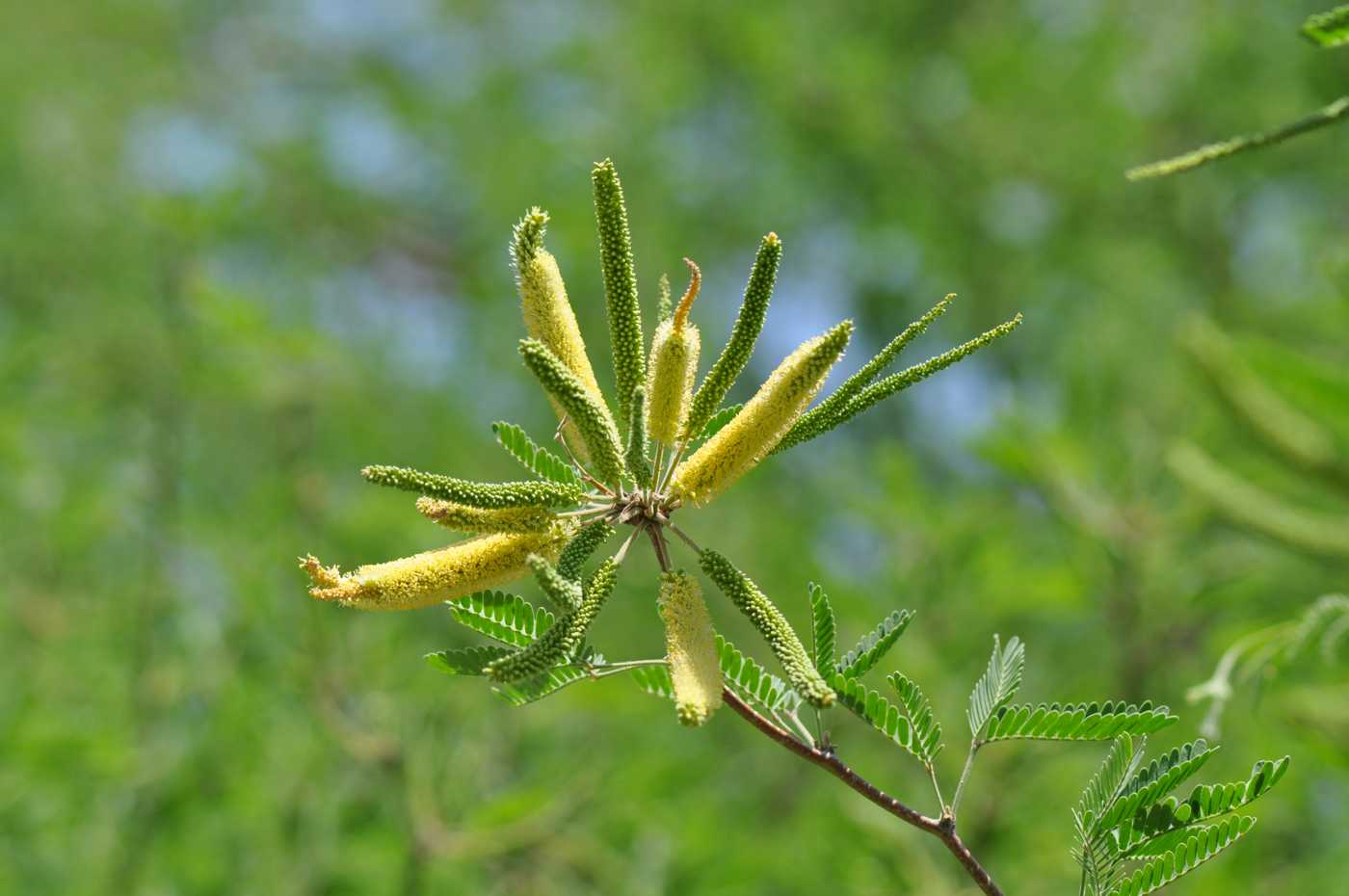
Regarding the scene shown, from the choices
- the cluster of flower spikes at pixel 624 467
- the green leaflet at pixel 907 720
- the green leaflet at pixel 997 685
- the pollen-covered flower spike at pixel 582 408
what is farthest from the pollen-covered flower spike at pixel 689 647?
the green leaflet at pixel 997 685

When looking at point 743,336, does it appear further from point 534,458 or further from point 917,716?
point 917,716

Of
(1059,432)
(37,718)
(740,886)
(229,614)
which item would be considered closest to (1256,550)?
(1059,432)

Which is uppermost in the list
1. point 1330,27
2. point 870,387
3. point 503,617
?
point 1330,27

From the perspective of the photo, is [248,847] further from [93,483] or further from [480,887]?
[93,483]

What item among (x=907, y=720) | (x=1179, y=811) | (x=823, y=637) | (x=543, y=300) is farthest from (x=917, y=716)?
(x=543, y=300)

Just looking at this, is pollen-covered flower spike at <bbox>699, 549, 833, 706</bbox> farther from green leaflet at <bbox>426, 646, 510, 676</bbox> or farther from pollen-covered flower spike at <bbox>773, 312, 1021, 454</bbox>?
green leaflet at <bbox>426, 646, 510, 676</bbox>

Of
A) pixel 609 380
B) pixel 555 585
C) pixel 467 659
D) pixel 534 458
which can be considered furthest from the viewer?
pixel 609 380
